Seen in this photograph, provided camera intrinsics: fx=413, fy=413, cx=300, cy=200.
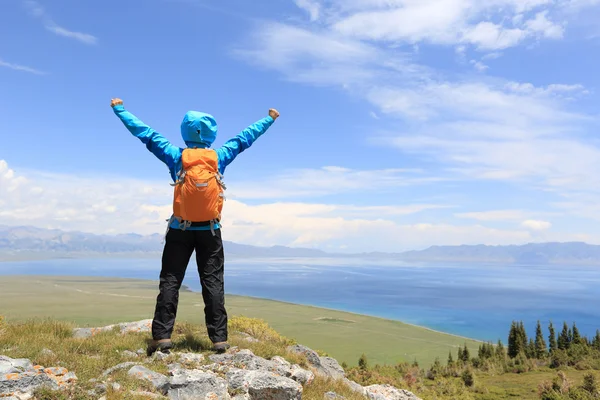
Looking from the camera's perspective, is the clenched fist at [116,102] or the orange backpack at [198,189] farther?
the clenched fist at [116,102]

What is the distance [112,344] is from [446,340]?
7610cm

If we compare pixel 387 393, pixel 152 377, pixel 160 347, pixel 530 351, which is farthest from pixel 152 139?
pixel 530 351

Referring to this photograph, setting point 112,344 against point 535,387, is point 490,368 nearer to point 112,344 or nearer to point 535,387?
point 535,387

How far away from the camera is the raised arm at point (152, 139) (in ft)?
20.0

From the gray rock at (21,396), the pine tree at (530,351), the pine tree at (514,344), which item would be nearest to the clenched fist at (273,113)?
the gray rock at (21,396)

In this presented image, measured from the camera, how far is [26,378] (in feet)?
13.4

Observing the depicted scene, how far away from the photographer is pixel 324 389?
6.04m

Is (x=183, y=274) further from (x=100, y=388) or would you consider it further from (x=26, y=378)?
(x=26, y=378)

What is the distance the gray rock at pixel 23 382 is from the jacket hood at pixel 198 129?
3.43 m

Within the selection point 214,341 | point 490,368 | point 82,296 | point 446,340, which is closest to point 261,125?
point 214,341

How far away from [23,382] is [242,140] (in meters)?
4.05

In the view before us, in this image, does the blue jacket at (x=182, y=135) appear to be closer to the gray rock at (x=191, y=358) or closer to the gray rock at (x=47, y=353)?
the gray rock at (x=191, y=358)

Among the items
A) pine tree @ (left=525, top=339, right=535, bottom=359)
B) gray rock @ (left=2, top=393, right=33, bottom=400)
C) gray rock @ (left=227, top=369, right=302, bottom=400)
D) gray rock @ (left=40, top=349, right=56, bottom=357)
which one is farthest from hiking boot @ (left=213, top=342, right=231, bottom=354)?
pine tree @ (left=525, top=339, right=535, bottom=359)

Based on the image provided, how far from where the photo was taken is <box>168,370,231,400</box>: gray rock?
458 cm
